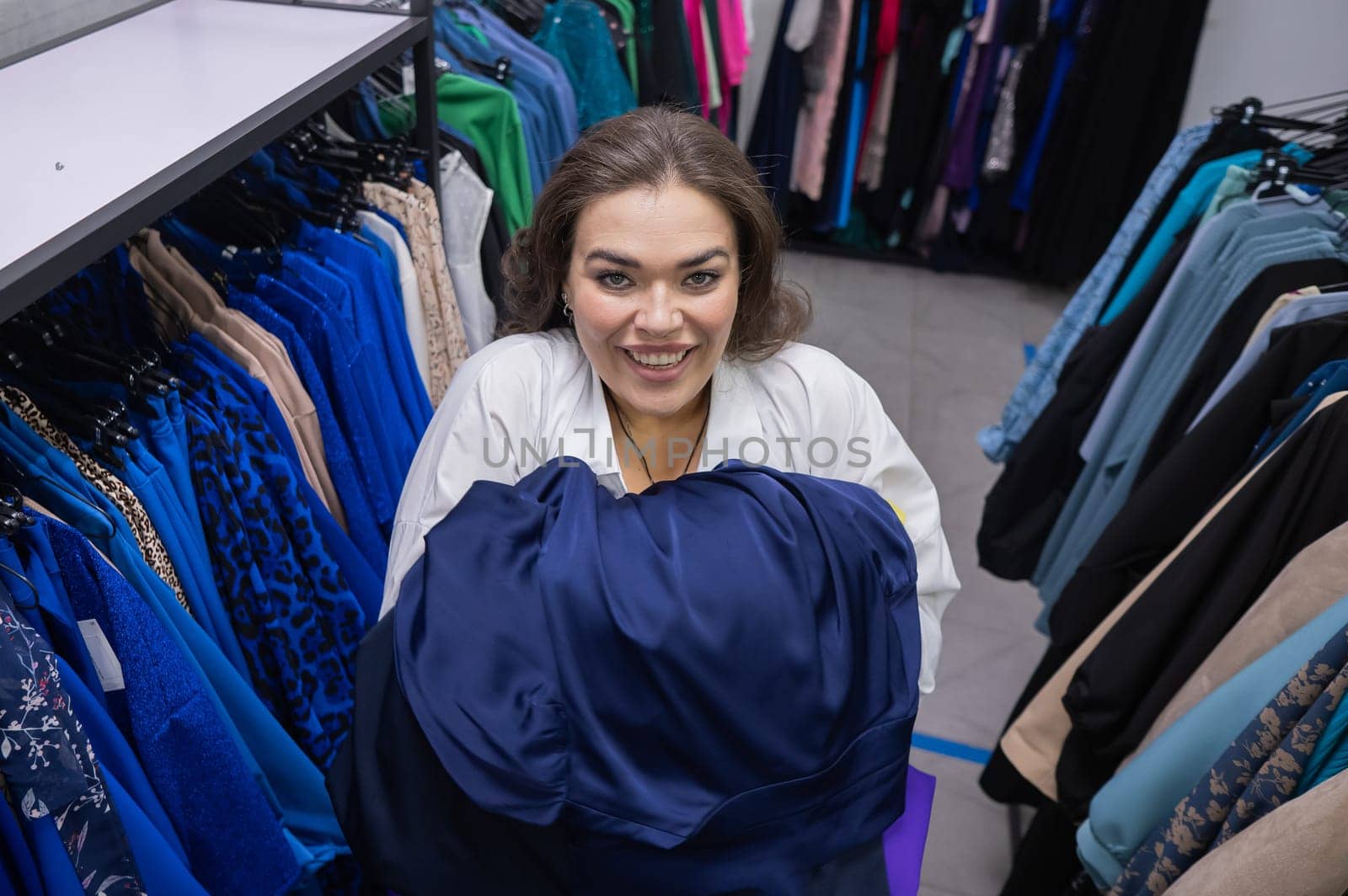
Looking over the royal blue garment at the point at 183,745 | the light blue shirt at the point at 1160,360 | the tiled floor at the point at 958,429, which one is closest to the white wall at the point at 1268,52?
the tiled floor at the point at 958,429

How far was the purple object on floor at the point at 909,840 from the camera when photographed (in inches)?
44.1

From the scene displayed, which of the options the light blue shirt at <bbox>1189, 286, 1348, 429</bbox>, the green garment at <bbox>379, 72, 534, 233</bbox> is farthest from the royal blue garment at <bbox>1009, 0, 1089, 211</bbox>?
the light blue shirt at <bbox>1189, 286, 1348, 429</bbox>

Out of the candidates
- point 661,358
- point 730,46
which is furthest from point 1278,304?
point 730,46

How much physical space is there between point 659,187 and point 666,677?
23.2 inches

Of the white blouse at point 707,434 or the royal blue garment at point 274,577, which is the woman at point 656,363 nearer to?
the white blouse at point 707,434

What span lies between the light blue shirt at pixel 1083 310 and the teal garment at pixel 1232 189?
0.68 ft

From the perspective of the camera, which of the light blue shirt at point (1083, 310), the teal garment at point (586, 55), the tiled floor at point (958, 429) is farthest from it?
the teal garment at point (586, 55)

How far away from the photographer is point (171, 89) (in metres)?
1.30

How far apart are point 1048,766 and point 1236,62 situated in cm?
348

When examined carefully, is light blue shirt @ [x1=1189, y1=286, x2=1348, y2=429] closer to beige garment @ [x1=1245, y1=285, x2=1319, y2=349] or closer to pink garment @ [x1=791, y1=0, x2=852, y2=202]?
beige garment @ [x1=1245, y1=285, x2=1319, y2=349]

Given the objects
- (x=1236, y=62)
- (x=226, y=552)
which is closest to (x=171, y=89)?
(x=226, y=552)

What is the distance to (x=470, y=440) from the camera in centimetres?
124

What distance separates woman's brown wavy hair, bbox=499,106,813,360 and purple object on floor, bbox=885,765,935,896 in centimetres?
62

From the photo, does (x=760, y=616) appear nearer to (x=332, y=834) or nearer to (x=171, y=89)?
(x=332, y=834)
